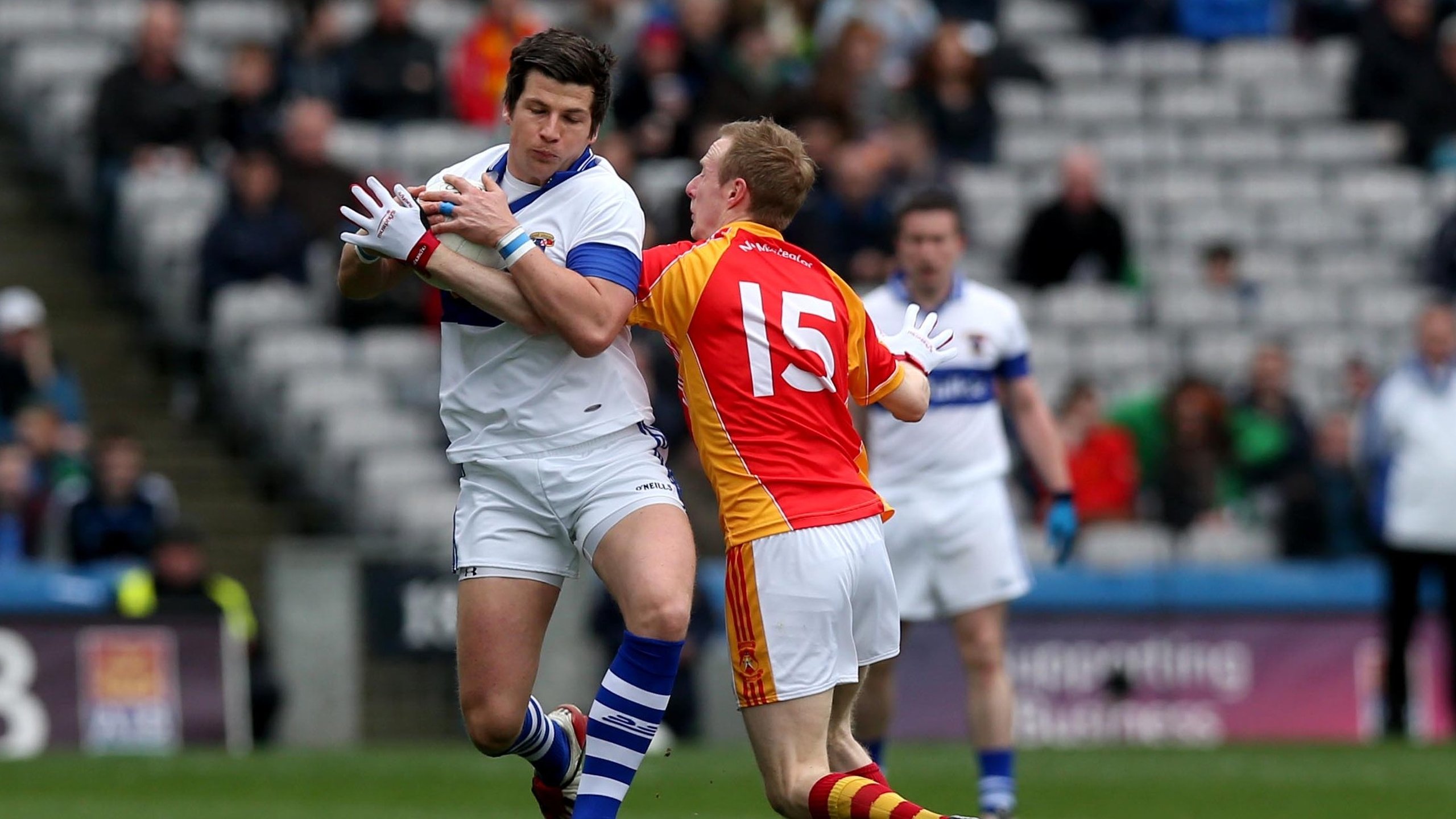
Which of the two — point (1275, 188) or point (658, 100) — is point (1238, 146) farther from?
point (658, 100)

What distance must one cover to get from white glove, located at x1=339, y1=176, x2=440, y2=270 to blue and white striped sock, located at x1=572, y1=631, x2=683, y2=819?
1226 millimetres

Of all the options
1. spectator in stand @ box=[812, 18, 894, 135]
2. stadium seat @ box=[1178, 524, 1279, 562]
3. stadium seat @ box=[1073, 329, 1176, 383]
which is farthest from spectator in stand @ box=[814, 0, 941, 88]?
stadium seat @ box=[1178, 524, 1279, 562]

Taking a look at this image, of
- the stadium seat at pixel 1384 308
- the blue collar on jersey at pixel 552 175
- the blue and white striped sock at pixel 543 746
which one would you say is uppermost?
the blue collar on jersey at pixel 552 175

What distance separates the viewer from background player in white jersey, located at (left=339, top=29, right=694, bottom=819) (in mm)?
6734

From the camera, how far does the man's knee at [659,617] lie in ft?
22.0

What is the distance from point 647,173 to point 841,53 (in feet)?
7.44

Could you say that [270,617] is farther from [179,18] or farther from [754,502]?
[754,502]

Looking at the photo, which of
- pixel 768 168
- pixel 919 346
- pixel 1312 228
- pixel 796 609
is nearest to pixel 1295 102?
pixel 1312 228

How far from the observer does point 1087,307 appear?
17.5 meters

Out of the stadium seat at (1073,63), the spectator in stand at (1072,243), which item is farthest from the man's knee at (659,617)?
the stadium seat at (1073,63)

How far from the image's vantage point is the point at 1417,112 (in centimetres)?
2014

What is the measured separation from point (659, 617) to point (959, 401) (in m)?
3.34

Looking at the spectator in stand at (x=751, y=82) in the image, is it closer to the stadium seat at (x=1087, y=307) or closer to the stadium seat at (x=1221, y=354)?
the stadium seat at (x=1087, y=307)

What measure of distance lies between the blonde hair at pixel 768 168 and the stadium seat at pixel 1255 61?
14269 millimetres
